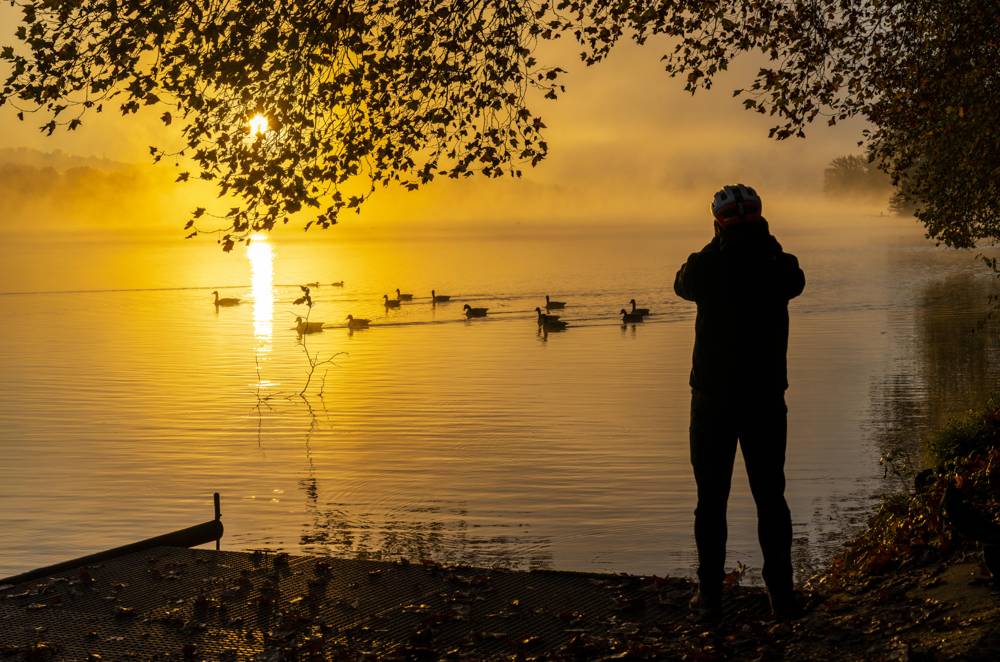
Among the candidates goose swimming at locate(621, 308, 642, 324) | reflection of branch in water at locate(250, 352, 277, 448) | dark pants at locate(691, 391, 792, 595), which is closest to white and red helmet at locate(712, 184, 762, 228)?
dark pants at locate(691, 391, 792, 595)

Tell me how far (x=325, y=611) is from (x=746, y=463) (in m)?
3.97

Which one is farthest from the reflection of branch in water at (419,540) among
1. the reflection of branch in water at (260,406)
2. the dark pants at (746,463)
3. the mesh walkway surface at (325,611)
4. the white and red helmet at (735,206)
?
the white and red helmet at (735,206)

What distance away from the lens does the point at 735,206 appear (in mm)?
8938

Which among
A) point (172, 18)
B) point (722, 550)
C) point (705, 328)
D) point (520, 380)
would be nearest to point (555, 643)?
point (722, 550)

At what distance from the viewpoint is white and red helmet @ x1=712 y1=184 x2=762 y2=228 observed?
351 inches

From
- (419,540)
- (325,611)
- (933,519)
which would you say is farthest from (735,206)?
(419,540)

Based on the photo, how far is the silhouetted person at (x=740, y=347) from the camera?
8797 millimetres

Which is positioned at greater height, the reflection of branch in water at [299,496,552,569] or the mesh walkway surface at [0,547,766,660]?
the mesh walkway surface at [0,547,766,660]

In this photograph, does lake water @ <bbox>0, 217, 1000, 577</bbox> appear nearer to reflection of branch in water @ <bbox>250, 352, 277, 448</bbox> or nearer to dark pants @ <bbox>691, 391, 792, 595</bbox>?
reflection of branch in water @ <bbox>250, 352, 277, 448</bbox>

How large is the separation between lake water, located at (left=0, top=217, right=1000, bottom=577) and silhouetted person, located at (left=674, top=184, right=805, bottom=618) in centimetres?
886

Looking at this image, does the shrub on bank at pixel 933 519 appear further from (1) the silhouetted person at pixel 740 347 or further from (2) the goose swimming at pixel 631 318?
(2) the goose swimming at pixel 631 318

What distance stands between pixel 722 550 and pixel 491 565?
8.66 m

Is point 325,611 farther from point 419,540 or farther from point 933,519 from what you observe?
point 419,540

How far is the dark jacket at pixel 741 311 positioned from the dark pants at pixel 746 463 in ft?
0.46
